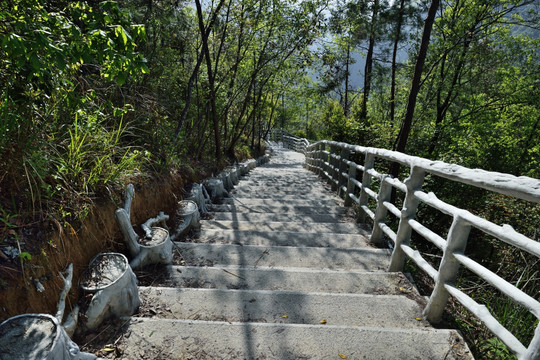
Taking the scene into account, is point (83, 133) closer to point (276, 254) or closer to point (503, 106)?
point (276, 254)

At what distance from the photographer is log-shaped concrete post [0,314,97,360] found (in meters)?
1.18

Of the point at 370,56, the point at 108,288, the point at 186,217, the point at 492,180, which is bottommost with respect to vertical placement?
the point at 186,217

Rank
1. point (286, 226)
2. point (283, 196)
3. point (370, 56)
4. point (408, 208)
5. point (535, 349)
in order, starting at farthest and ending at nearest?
point (370, 56) → point (283, 196) → point (286, 226) → point (408, 208) → point (535, 349)

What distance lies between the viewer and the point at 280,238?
11.5 ft

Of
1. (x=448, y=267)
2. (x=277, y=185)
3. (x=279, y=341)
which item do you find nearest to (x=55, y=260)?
(x=279, y=341)

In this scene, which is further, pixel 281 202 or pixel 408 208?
pixel 281 202

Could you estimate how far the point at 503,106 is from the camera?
10023mm

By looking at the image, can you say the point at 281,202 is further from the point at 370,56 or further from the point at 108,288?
the point at 370,56

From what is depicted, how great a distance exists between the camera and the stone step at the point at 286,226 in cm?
382

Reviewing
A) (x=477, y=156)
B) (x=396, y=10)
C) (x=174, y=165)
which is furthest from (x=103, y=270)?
(x=396, y=10)

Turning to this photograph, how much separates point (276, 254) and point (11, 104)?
2.48 meters

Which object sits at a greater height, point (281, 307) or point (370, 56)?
point (370, 56)

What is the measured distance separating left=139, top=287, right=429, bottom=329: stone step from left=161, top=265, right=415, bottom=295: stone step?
20 cm

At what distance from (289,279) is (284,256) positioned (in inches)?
19.3
